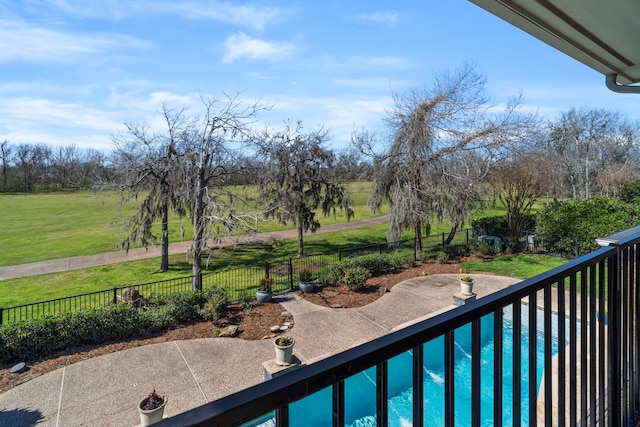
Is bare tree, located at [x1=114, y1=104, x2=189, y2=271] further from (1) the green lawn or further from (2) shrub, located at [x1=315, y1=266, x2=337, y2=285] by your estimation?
(1) the green lawn

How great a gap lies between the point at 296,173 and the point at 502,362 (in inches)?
532

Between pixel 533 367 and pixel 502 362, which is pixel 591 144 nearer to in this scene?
pixel 533 367

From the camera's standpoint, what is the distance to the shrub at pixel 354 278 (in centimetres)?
999

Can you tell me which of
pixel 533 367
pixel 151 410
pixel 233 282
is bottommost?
pixel 233 282

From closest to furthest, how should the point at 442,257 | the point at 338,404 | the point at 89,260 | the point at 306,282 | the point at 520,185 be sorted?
the point at 338,404
the point at 306,282
the point at 442,257
the point at 520,185
the point at 89,260

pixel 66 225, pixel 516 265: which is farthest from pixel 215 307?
pixel 66 225

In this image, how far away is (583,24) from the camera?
194 centimetres

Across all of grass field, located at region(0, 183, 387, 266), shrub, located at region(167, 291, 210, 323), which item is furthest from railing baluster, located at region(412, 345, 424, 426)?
grass field, located at region(0, 183, 387, 266)

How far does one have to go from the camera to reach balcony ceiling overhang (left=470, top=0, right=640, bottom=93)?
1.68 meters

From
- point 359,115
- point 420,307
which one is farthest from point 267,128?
point 420,307

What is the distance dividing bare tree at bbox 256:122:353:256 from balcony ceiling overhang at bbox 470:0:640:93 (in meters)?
11.8

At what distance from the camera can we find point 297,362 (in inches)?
226

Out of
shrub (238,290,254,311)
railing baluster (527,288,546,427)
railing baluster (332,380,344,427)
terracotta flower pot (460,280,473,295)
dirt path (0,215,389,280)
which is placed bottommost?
shrub (238,290,254,311)

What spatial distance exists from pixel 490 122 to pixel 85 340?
521 inches
